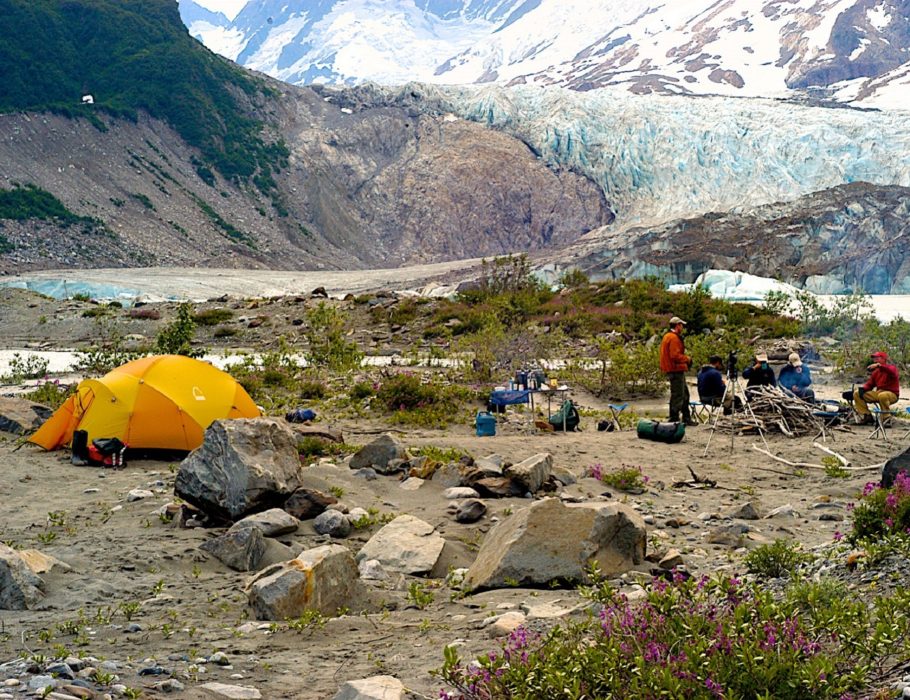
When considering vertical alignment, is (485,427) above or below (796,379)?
below

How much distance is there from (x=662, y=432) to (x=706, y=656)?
25.7 feet

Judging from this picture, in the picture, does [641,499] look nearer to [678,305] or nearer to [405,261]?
[678,305]

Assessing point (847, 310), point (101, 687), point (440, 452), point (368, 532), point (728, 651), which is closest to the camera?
point (728, 651)

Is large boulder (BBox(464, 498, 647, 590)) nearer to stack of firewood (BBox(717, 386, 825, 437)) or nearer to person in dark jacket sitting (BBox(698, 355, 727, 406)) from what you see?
stack of firewood (BBox(717, 386, 825, 437))

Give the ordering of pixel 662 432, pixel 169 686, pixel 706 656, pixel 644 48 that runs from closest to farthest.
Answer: pixel 706 656 < pixel 169 686 < pixel 662 432 < pixel 644 48

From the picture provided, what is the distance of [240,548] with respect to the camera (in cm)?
598

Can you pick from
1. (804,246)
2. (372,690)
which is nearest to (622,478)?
(372,690)

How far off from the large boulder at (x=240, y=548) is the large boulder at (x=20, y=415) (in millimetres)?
5386

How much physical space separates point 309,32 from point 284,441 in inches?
8171

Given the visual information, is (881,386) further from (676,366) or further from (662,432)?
(662,432)

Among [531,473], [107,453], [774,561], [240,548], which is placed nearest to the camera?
[774,561]

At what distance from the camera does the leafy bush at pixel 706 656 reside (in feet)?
9.67

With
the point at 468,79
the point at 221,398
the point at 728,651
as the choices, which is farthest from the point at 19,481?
the point at 468,79

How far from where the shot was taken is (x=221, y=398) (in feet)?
32.5
